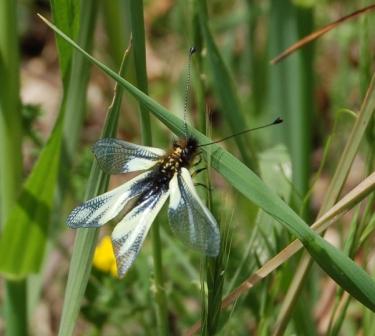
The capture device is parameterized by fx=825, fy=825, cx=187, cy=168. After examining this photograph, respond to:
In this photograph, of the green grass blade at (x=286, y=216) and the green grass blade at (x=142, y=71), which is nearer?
the green grass blade at (x=286, y=216)

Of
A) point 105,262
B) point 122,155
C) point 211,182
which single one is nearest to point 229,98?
point 122,155

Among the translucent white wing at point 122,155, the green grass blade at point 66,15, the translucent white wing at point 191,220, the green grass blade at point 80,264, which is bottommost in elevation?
the green grass blade at point 80,264

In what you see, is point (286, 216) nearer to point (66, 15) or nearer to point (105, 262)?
point (66, 15)

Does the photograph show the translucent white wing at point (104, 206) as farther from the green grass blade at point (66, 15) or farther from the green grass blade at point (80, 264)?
the green grass blade at point (66, 15)

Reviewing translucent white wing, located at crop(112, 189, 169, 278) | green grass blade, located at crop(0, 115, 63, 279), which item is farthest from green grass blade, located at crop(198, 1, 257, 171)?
translucent white wing, located at crop(112, 189, 169, 278)

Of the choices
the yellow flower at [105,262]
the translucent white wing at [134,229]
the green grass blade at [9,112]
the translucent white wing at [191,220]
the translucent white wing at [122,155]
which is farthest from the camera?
the yellow flower at [105,262]

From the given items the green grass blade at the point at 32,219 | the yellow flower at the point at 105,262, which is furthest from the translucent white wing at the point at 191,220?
the yellow flower at the point at 105,262

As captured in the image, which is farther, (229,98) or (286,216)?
(229,98)
